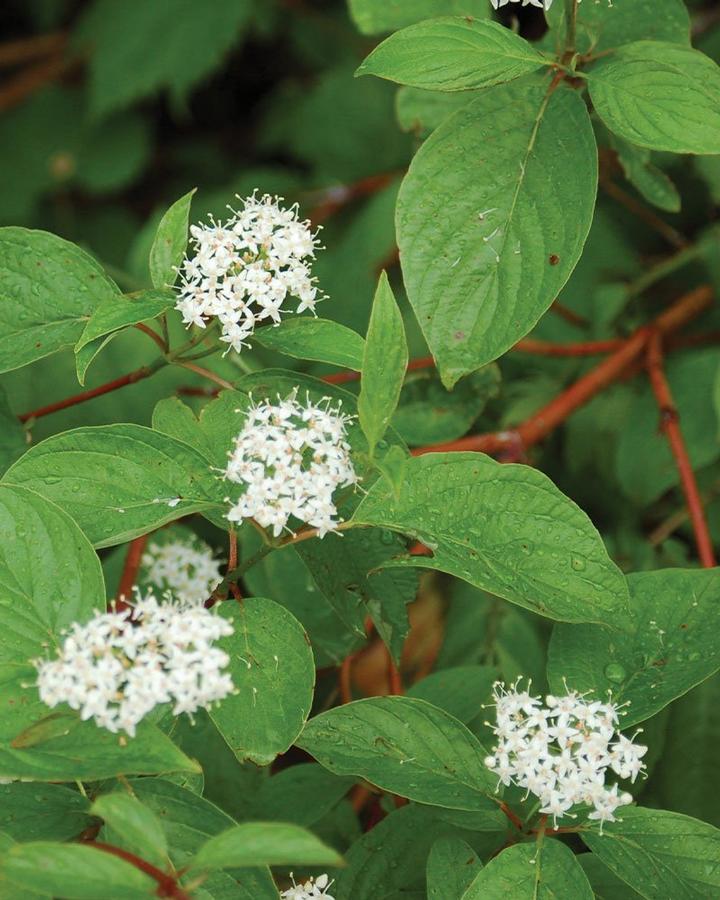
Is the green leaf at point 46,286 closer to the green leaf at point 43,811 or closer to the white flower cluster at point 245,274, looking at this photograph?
the white flower cluster at point 245,274

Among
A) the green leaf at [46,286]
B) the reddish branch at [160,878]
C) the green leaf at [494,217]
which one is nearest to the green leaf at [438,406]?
the green leaf at [494,217]

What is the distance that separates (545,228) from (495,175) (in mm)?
78

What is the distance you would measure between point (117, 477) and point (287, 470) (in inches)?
6.7

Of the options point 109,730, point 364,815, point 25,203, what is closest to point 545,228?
point 109,730

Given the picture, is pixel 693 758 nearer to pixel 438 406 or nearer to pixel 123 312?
pixel 438 406

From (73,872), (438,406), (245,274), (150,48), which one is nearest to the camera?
(73,872)

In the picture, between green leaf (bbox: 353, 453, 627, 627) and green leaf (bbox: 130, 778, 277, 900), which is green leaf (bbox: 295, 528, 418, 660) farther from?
green leaf (bbox: 130, 778, 277, 900)

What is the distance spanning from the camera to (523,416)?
1549 mm

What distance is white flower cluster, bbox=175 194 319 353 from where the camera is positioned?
3.11 feet

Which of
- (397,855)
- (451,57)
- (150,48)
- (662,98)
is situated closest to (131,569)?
(397,855)

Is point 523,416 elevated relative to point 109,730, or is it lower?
lower

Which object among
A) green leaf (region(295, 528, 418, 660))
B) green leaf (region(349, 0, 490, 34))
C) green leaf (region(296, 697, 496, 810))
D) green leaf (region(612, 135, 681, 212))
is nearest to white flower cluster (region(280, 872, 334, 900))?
green leaf (region(296, 697, 496, 810))

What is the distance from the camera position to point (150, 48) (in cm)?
232

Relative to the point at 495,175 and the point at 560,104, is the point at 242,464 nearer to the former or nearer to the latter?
the point at 495,175
